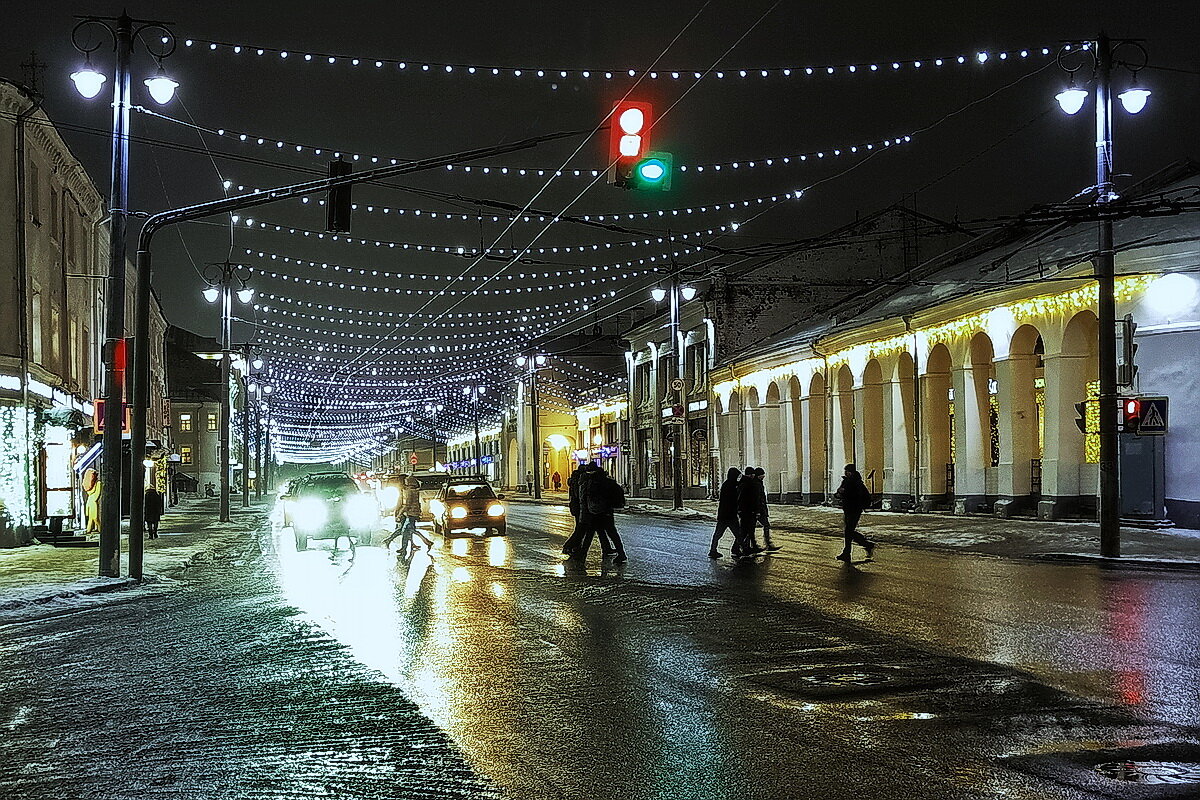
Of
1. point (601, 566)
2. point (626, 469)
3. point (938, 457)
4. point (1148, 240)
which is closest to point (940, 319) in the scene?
point (938, 457)

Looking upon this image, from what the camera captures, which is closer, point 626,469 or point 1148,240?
point 1148,240

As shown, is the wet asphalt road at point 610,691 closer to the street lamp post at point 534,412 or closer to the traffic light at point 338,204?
the traffic light at point 338,204

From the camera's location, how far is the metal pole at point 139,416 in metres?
19.9

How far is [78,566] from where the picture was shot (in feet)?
74.8

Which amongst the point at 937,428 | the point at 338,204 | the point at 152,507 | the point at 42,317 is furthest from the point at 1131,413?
the point at 42,317

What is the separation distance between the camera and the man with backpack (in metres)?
21.5

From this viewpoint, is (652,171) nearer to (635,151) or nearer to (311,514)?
(635,151)

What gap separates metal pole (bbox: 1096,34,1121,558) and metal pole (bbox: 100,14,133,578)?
1690 cm

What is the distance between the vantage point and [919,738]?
7.38 meters

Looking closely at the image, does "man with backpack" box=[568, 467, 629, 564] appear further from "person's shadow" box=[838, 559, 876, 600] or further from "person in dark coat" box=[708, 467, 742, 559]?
"person's shadow" box=[838, 559, 876, 600]

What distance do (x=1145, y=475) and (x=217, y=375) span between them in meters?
86.4

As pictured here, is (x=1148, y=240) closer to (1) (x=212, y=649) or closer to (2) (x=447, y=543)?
(2) (x=447, y=543)

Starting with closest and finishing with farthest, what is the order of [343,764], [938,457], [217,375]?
[343,764] < [938,457] < [217,375]

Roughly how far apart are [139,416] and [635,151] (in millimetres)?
9997
